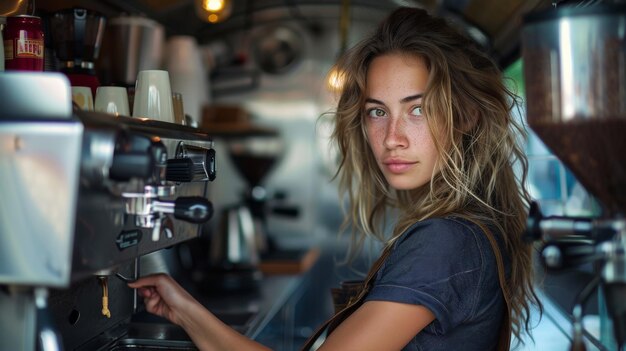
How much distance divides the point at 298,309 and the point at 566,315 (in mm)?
2138

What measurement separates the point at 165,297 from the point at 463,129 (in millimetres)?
763

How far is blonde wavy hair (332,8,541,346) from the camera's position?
5.08ft

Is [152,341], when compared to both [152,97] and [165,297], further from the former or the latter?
[152,97]

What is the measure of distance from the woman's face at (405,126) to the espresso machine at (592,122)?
541 millimetres

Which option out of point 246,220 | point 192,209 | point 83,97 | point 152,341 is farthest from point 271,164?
point 192,209

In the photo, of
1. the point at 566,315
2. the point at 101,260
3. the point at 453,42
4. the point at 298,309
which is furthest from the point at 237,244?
the point at 101,260

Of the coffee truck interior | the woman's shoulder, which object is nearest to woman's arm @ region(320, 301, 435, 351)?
the woman's shoulder

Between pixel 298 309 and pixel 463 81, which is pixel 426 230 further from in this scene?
pixel 298 309

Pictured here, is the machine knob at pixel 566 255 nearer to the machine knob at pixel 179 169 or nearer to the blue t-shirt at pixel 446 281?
the blue t-shirt at pixel 446 281

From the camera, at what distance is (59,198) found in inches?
39.3

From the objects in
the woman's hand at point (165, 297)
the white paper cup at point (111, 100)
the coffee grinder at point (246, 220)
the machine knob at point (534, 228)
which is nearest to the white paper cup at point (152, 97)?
the white paper cup at point (111, 100)

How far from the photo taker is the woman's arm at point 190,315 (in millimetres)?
1520

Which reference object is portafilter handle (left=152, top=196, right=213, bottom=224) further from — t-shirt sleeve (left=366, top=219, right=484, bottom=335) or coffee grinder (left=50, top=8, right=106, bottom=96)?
coffee grinder (left=50, top=8, right=106, bottom=96)

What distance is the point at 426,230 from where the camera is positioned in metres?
1.40
